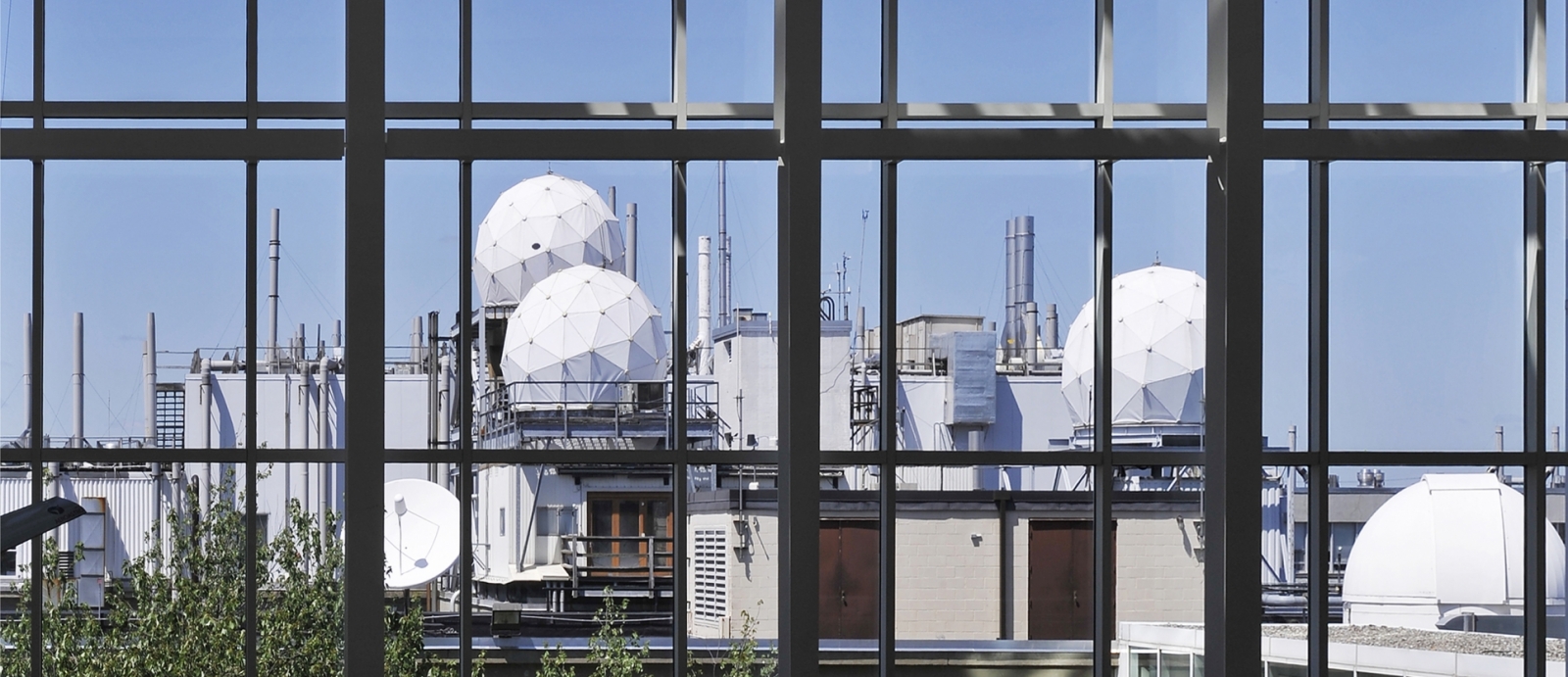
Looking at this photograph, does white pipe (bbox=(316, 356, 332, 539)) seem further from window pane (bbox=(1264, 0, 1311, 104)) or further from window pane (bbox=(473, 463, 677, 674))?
window pane (bbox=(1264, 0, 1311, 104))

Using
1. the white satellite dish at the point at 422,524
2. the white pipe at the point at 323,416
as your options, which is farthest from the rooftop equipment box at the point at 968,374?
the white pipe at the point at 323,416

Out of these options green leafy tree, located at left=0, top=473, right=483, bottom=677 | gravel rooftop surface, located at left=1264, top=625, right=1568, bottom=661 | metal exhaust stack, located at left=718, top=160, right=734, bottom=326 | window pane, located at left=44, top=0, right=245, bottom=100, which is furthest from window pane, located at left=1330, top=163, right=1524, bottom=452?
window pane, located at left=44, top=0, right=245, bottom=100

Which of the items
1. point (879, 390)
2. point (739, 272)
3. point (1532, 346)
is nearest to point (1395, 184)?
point (1532, 346)

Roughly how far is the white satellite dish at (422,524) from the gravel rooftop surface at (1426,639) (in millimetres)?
4877

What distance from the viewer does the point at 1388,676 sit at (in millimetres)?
7359

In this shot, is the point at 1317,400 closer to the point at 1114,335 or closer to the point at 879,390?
the point at 1114,335

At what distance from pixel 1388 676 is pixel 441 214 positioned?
20.6 ft

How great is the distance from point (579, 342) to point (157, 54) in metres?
3.13

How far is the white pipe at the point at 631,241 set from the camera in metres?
7.26

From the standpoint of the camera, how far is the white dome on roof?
24.4ft

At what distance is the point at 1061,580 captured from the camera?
727cm

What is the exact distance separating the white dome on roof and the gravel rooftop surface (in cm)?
7

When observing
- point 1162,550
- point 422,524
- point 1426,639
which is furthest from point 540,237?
point 1426,639

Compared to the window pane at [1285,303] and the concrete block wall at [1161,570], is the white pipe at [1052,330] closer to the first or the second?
the concrete block wall at [1161,570]
